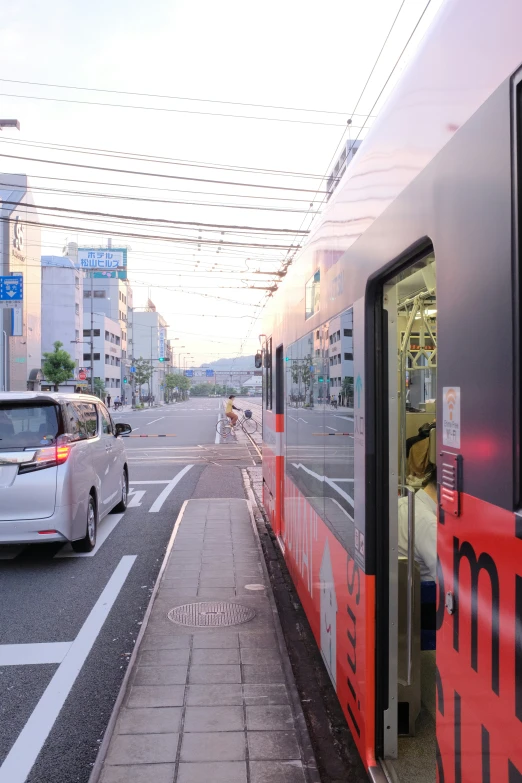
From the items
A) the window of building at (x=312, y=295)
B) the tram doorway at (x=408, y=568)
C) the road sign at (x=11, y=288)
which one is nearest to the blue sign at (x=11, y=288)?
the road sign at (x=11, y=288)

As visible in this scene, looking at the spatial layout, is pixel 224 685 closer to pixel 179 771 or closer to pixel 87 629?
pixel 179 771

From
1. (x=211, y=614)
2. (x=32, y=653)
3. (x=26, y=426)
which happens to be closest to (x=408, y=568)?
(x=211, y=614)

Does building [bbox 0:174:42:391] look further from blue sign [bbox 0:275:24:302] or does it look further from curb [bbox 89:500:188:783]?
curb [bbox 89:500:188:783]

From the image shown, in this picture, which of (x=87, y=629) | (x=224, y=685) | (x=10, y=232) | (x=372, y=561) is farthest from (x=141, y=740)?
(x=10, y=232)

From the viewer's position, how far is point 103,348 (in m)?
83.8

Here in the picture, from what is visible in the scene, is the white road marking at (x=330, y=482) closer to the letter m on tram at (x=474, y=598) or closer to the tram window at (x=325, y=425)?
the tram window at (x=325, y=425)

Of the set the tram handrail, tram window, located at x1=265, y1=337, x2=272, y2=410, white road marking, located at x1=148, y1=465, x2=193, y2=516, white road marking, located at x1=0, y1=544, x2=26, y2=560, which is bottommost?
white road marking, located at x1=148, y1=465, x2=193, y2=516

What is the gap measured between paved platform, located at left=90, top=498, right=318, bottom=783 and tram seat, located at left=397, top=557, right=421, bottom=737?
1.63 ft

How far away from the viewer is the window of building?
4352 millimetres

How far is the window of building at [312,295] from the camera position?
4352 mm

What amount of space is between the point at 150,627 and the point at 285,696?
1.51 metres

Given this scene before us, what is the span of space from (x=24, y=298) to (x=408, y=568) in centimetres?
4179

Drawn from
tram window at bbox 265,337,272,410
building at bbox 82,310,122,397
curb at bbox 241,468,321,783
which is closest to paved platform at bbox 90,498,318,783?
curb at bbox 241,468,321,783

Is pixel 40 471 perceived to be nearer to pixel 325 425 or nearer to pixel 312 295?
pixel 312 295
